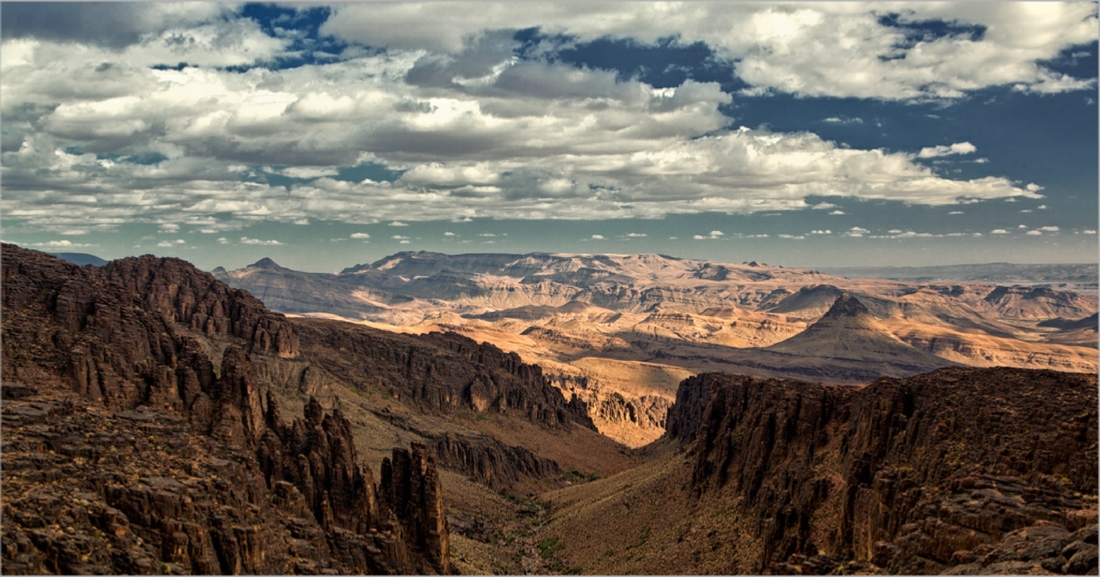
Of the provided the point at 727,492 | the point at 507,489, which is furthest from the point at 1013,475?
the point at 507,489

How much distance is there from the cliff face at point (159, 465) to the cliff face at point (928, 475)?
3686 cm

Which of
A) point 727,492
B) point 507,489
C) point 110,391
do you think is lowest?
point 507,489

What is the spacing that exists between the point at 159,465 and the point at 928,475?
6235 centimetres

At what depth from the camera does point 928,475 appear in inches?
3147

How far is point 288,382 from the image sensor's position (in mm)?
174375

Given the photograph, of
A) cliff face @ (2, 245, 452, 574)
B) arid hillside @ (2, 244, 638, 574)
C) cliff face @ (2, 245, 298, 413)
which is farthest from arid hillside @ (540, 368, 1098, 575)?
cliff face @ (2, 245, 298, 413)

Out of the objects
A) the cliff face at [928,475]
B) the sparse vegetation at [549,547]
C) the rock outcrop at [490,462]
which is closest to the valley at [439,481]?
Result: the cliff face at [928,475]

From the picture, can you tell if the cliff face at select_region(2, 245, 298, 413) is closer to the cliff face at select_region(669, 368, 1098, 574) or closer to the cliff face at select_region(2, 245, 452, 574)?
the cliff face at select_region(2, 245, 452, 574)

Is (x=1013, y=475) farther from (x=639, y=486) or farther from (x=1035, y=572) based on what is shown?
(x=639, y=486)

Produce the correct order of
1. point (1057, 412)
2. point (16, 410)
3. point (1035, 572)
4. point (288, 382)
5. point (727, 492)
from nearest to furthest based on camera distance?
point (1035, 572)
point (16, 410)
point (1057, 412)
point (727, 492)
point (288, 382)

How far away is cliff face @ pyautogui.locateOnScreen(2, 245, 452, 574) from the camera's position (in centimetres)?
6072

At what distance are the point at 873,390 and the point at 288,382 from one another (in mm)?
112837

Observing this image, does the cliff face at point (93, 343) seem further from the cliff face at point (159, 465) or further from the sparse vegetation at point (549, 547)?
the sparse vegetation at point (549, 547)

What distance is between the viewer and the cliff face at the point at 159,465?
6072 cm
